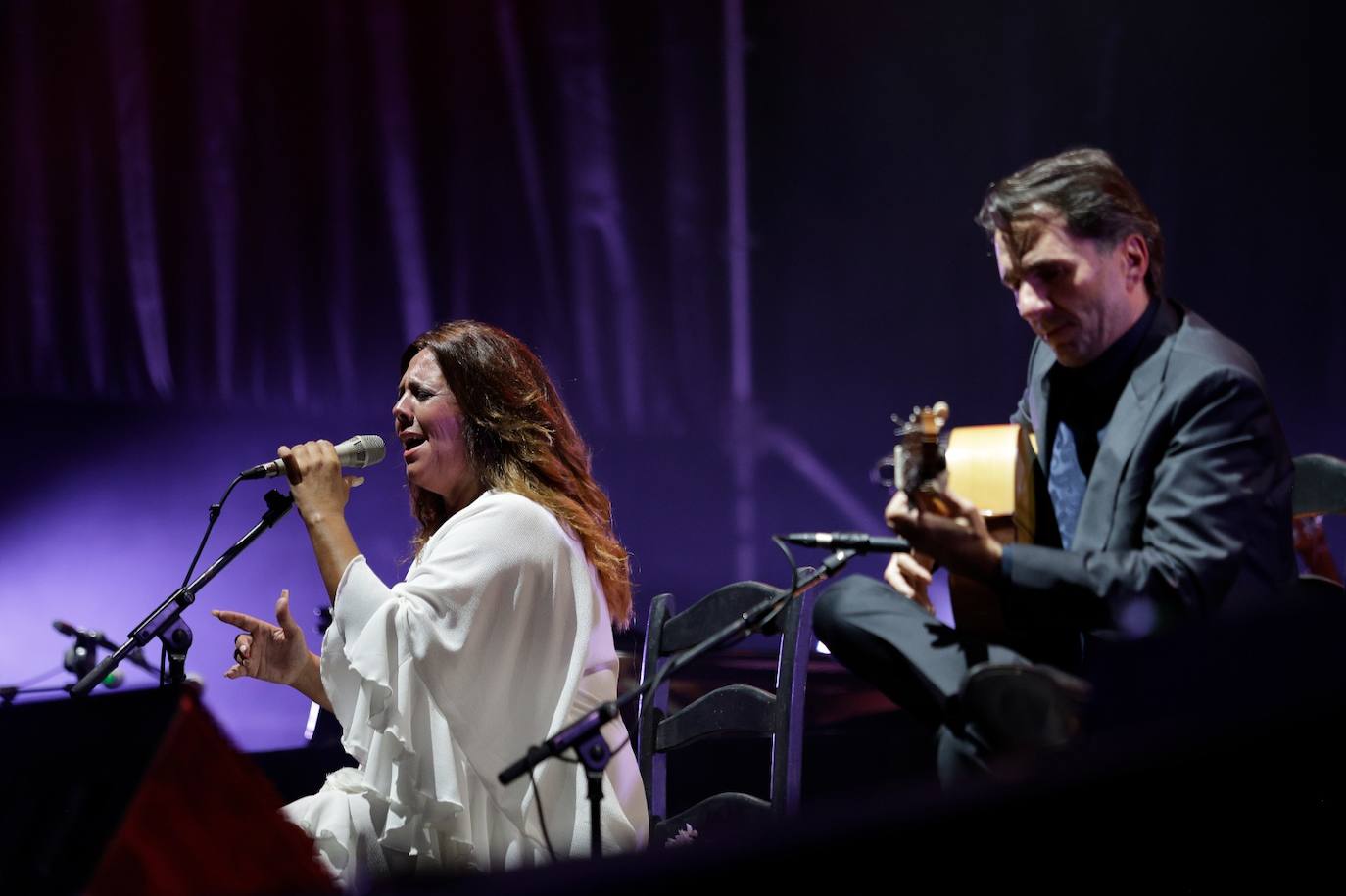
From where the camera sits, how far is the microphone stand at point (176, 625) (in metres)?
2.65

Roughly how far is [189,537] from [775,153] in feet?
9.44

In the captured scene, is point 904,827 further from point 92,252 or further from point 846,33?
point 92,252

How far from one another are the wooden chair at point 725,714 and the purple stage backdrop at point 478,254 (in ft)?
5.16

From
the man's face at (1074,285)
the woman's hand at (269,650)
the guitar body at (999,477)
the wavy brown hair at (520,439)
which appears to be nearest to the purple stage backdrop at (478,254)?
the wavy brown hair at (520,439)

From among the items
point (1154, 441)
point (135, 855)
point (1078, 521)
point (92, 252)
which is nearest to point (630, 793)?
point (1078, 521)

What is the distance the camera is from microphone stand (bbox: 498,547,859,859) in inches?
72.8

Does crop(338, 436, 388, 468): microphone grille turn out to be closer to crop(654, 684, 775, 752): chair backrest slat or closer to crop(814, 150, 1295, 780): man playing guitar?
crop(654, 684, 775, 752): chair backrest slat

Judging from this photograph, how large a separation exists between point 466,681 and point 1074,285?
140 centimetres

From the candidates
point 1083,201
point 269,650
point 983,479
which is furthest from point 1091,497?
point 269,650

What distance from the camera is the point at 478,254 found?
494 cm

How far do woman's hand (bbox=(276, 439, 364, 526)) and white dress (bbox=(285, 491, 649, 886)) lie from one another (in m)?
0.17

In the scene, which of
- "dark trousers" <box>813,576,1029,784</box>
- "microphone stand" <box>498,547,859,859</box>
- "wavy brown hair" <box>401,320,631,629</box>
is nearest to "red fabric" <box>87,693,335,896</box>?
"microphone stand" <box>498,547,859,859</box>

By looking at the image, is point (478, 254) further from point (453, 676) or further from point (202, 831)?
point (202, 831)

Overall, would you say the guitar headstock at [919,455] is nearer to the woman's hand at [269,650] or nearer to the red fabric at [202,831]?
the red fabric at [202,831]
